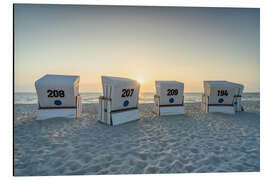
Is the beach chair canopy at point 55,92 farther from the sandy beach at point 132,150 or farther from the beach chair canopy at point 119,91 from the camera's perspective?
the beach chair canopy at point 119,91

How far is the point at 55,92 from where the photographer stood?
258 inches

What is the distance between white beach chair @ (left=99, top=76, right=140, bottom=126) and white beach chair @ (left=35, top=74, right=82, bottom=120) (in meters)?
1.73

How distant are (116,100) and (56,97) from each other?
10.6ft

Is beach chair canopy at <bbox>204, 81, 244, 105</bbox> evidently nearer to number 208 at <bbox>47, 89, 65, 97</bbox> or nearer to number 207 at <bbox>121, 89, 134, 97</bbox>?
number 207 at <bbox>121, 89, 134, 97</bbox>

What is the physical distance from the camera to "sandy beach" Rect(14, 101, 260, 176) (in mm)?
3074

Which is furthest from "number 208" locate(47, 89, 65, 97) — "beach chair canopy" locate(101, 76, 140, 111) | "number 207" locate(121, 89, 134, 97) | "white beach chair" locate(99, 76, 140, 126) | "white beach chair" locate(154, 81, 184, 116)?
"white beach chair" locate(154, 81, 184, 116)

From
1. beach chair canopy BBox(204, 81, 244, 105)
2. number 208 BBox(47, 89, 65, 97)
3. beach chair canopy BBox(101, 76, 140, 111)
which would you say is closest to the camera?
beach chair canopy BBox(101, 76, 140, 111)

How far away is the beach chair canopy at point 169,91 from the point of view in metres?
8.09

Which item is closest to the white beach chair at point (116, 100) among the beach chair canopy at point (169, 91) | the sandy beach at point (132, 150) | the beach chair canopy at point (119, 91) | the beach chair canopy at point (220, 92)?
the beach chair canopy at point (119, 91)

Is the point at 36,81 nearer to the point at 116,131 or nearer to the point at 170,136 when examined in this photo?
the point at 116,131

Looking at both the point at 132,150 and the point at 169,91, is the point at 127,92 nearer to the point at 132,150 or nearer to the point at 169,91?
the point at 169,91

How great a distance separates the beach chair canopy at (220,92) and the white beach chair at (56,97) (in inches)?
339
